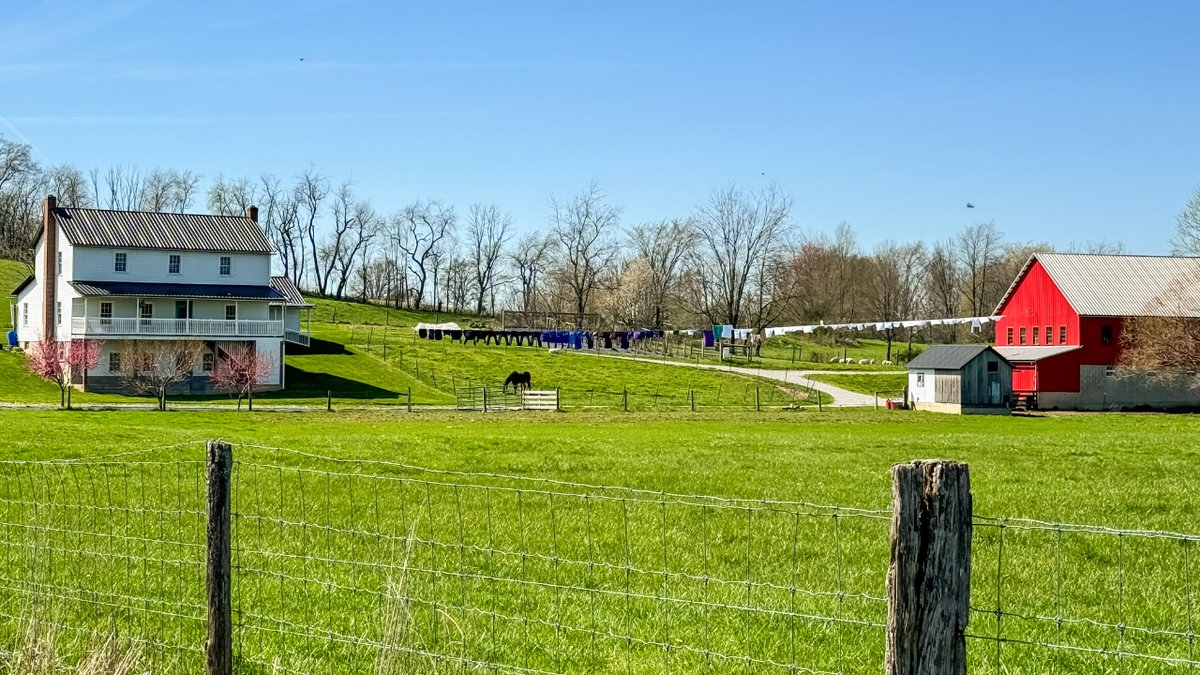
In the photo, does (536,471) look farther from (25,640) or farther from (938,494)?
(938,494)

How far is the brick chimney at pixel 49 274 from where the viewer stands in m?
70.4

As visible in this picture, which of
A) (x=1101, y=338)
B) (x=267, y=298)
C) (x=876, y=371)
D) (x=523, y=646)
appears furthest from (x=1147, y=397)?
(x=523, y=646)

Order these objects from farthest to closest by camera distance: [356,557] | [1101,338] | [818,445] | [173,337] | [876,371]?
[876,371] < [1101,338] < [173,337] < [818,445] < [356,557]

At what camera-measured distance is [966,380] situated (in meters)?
63.1

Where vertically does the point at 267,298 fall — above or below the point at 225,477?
above

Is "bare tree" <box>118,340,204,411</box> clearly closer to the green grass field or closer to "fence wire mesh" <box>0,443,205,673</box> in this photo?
the green grass field

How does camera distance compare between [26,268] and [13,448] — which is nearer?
[13,448]

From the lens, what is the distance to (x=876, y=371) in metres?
89.9

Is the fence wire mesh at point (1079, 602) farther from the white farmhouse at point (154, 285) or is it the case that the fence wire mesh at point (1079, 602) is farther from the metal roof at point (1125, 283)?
the metal roof at point (1125, 283)

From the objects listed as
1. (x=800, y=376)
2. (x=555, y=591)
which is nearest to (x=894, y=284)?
(x=800, y=376)

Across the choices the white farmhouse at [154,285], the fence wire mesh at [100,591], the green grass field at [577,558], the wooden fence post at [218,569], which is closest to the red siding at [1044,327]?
the green grass field at [577,558]

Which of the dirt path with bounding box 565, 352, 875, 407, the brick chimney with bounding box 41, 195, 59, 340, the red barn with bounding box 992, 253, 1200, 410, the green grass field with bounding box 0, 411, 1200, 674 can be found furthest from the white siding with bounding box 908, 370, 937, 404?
the brick chimney with bounding box 41, 195, 59, 340

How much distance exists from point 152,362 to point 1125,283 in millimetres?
57630

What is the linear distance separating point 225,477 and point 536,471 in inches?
598
